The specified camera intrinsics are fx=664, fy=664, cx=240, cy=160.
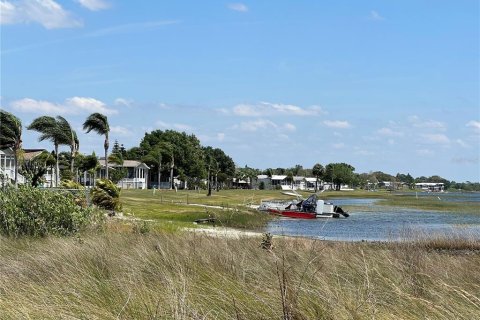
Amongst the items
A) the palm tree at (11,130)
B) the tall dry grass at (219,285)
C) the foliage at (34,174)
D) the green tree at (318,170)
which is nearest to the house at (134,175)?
the foliage at (34,174)

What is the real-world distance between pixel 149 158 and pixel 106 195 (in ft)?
263

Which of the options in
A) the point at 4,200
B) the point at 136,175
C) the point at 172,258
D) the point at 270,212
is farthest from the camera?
the point at 136,175

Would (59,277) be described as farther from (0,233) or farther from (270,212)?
(270,212)

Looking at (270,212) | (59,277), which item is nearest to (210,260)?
(59,277)

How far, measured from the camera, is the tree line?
159 feet

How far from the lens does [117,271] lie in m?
8.54

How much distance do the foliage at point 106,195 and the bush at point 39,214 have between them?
45.7ft

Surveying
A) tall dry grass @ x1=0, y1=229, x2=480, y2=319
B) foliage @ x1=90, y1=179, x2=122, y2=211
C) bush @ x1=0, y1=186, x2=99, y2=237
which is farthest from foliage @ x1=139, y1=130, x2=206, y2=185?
tall dry grass @ x1=0, y1=229, x2=480, y2=319

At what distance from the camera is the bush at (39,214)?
15375 mm

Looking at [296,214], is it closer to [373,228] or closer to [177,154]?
[373,228]

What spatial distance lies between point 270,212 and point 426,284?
49115 mm

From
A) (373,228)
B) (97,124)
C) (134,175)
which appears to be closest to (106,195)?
(373,228)

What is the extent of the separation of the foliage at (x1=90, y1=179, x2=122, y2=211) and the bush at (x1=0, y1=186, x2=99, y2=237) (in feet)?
45.7

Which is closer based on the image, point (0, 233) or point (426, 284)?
point (426, 284)
